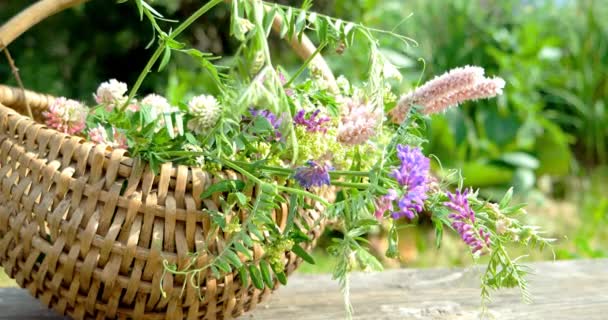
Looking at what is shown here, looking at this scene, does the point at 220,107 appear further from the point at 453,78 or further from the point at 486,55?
the point at 486,55

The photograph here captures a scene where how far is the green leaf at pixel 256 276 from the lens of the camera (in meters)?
0.88

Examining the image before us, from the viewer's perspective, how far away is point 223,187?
859 mm

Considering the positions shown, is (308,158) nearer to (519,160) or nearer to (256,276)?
(256,276)

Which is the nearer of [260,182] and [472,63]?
[260,182]

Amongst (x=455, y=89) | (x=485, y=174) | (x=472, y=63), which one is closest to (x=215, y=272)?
(x=455, y=89)

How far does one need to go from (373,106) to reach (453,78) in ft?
0.34

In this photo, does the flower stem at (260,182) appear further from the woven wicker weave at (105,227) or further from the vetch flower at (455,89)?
the vetch flower at (455,89)

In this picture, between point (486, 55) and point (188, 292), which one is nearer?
point (188, 292)

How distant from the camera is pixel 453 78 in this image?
89 centimetres

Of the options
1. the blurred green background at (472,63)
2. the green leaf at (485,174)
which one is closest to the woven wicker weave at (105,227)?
the blurred green background at (472,63)

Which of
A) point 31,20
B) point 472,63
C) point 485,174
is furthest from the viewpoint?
point 472,63

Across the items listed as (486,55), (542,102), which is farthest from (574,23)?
(486,55)

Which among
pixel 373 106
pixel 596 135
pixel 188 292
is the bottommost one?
pixel 188 292

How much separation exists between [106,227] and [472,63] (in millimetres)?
2904
